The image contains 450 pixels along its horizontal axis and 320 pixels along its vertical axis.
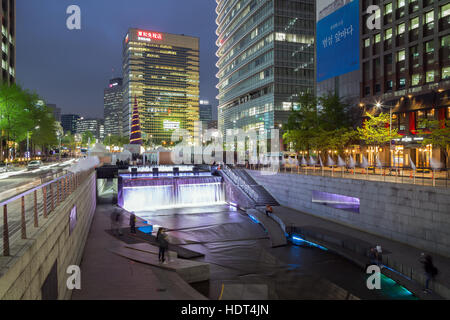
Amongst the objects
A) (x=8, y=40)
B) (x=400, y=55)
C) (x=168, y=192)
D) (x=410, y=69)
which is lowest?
(x=168, y=192)

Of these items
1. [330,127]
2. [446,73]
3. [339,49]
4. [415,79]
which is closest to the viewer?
[446,73]

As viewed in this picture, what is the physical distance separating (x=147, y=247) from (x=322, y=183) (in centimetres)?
1754

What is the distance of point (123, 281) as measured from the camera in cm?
1208

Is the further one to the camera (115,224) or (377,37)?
(377,37)

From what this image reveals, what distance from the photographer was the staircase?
114 ft

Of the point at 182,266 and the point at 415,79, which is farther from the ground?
the point at 415,79

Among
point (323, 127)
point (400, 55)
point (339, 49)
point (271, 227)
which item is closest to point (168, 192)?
point (271, 227)

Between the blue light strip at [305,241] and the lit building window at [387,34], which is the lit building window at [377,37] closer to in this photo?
the lit building window at [387,34]

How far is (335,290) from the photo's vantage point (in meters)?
14.5

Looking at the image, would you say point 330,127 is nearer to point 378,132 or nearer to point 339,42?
point 378,132

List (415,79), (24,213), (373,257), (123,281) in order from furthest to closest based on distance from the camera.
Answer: (415,79) < (373,257) < (123,281) < (24,213)

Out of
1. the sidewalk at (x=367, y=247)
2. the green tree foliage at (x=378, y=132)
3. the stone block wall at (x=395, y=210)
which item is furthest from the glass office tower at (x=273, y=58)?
the sidewalk at (x=367, y=247)

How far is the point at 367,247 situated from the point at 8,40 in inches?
3432

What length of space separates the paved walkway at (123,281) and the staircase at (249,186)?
20.6 meters
